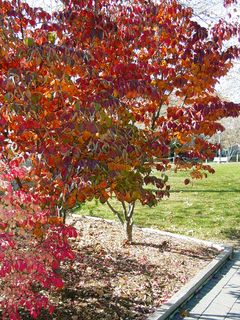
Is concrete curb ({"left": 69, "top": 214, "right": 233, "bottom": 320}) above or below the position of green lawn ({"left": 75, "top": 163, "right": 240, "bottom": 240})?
below

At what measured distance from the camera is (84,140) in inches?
152

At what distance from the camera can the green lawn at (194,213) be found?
9367 millimetres

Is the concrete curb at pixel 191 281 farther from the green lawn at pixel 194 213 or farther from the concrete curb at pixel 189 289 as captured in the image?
the green lawn at pixel 194 213

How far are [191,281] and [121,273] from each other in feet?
3.22

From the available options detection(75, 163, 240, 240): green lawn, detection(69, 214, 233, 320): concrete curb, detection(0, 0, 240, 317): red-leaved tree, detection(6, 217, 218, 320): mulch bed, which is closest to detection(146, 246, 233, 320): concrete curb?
detection(69, 214, 233, 320): concrete curb

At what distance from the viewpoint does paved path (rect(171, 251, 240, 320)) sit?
4973 mm

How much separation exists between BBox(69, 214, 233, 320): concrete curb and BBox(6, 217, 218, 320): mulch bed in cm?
Answer: 14

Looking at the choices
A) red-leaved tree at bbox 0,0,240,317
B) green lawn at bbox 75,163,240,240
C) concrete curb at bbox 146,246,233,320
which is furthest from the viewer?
green lawn at bbox 75,163,240,240

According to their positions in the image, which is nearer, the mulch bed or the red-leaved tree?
the red-leaved tree

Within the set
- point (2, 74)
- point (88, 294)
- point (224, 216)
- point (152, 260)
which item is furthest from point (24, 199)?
point (224, 216)

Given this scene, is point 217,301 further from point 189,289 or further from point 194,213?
point 194,213

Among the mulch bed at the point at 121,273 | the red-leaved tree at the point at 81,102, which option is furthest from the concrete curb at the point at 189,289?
the red-leaved tree at the point at 81,102

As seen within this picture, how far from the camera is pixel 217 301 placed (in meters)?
5.42

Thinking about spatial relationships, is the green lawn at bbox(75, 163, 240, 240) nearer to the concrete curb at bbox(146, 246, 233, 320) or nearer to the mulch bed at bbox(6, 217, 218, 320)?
the mulch bed at bbox(6, 217, 218, 320)
